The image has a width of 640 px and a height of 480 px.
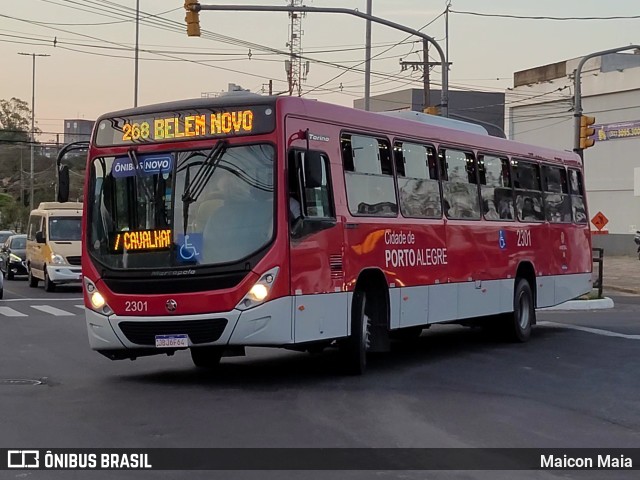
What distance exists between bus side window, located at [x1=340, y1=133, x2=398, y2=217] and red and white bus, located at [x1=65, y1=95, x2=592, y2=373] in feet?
0.08

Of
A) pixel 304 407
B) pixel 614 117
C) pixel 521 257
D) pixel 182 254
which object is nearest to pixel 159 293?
pixel 182 254

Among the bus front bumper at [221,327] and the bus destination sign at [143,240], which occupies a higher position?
the bus destination sign at [143,240]

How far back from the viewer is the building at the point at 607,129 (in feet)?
180

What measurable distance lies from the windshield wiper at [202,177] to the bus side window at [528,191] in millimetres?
7332

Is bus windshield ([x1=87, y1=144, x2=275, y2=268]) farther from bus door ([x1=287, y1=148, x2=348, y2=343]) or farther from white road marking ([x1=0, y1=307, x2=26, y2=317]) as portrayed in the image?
white road marking ([x1=0, y1=307, x2=26, y2=317])

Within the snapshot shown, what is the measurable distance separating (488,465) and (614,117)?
50.2 metres

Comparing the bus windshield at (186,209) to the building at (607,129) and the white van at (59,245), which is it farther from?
the building at (607,129)

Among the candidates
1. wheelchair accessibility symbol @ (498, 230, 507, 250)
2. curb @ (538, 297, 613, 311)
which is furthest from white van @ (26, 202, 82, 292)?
wheelchair accessibility symbol @ (498, 230, 507, 250)

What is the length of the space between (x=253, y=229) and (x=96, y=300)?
2115 mm

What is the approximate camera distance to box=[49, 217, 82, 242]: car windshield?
3244 centimetres

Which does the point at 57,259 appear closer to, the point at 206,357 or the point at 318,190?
the point at 206,357

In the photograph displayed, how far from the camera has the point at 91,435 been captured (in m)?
9.29

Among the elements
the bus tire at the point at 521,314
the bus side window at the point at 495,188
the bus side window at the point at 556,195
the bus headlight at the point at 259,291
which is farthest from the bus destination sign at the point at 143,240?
the bus side window at the point at 556,195

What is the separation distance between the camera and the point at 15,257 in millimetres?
41844
